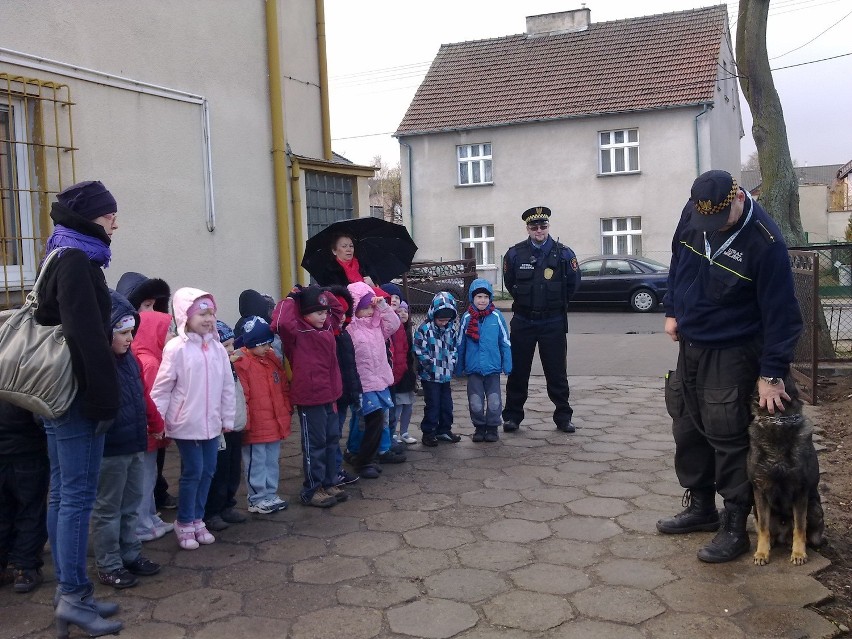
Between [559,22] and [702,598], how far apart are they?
3005 cm

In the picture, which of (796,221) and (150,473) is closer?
(150,473)

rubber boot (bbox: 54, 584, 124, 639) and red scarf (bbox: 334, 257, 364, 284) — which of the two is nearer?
rubber boot (bbox: 54, 584, 124, 639)

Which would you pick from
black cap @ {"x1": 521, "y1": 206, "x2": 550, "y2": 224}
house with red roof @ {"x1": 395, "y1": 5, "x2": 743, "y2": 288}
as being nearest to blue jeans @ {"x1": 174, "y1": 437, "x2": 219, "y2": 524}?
black cap @ {"x1": 521, "y1": 206, "x2": 550, "y2": 224}

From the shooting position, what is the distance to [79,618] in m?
3.85

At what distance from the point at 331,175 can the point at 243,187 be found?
1.43m

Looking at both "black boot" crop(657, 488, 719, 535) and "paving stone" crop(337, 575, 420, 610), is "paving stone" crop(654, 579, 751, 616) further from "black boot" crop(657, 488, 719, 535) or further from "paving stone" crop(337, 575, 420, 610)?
"paving stone" crop(337, 575, 420, 610)

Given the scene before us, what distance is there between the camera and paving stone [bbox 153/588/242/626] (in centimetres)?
404

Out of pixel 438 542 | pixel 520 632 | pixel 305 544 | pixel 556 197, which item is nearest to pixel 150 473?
pixel 305 544

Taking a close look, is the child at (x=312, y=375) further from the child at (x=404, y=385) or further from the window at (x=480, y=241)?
the window at (x=480, y=241)

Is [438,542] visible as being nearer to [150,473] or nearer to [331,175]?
[150,473]

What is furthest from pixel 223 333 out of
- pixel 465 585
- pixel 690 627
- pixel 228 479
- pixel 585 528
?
pixel 690 627

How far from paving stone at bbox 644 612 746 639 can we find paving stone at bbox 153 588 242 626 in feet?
6.37

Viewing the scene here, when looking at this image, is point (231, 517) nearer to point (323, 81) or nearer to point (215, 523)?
point (215, 523)

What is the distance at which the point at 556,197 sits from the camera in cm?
2925
